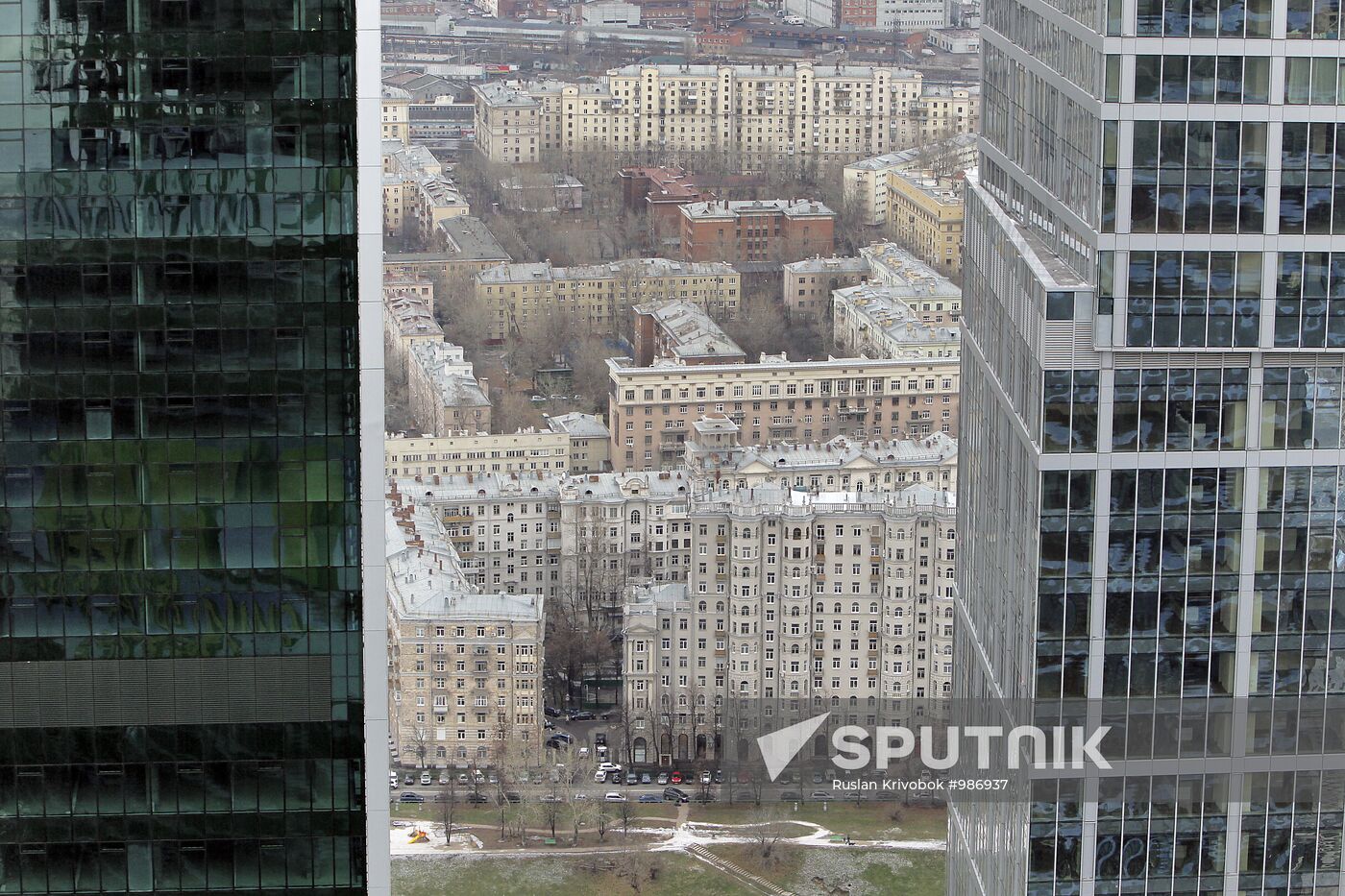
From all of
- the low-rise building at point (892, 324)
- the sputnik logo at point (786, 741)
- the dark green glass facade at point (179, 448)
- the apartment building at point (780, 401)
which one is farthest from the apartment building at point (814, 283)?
the dark green glass facade at point (179, 448)

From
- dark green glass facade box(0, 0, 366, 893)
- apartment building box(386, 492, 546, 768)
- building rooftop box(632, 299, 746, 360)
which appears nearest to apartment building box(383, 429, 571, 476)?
building rooftop box(632, 299, 746, 360)

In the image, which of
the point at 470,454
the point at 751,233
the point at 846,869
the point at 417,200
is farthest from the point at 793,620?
the point at 417,200

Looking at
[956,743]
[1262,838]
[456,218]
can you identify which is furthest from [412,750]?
[456,218]

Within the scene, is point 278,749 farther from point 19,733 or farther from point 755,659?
point 755,659

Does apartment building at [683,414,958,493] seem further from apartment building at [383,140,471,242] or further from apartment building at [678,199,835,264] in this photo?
apartment building at [383,140,471,242]

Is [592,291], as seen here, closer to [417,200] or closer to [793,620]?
[417,200]
